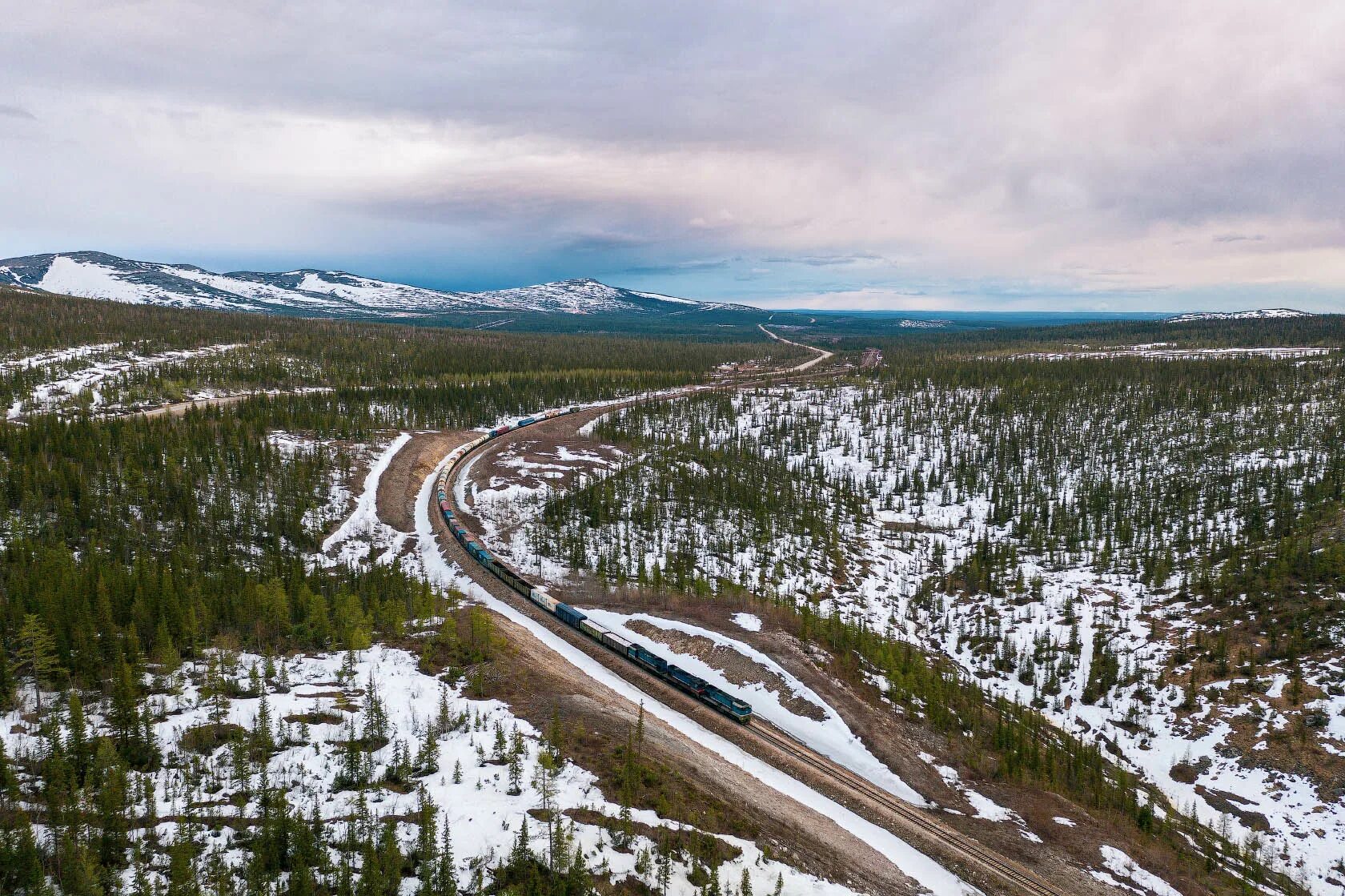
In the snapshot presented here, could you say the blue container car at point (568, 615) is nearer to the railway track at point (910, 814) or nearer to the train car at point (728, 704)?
the train car at point (728, 704)

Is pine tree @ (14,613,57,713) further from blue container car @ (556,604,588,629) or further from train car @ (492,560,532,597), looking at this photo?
train car @ (492,560,532,597)

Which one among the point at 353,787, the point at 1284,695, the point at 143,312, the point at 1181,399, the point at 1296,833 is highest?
the point at 143,312

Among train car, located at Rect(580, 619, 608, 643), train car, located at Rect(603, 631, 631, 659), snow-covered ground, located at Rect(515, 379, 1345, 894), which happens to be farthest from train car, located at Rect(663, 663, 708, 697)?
snow-covered ground, located at Rect(515, 379, 1345, 894)

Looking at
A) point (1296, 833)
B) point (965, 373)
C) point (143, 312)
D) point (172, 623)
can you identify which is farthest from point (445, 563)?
point (143, 312)

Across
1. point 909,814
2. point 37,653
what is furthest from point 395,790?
point 909,814

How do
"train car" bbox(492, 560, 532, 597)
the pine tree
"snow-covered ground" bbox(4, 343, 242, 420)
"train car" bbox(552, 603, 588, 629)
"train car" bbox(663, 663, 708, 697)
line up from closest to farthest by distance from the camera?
the pine tree
"train car" bbox(663, 663, 708, 697)
"train car" bbox(552, 603, 588, 629)
"train car" bbox(492, 560, 532, 597)
"snow-covered ground" bbox(4, 343, 242, 420)

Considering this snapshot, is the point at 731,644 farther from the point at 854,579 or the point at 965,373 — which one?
the point at 965,373

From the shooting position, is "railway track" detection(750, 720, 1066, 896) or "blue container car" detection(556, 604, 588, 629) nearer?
"railway track" detection(750, 720, 1066, 896)
